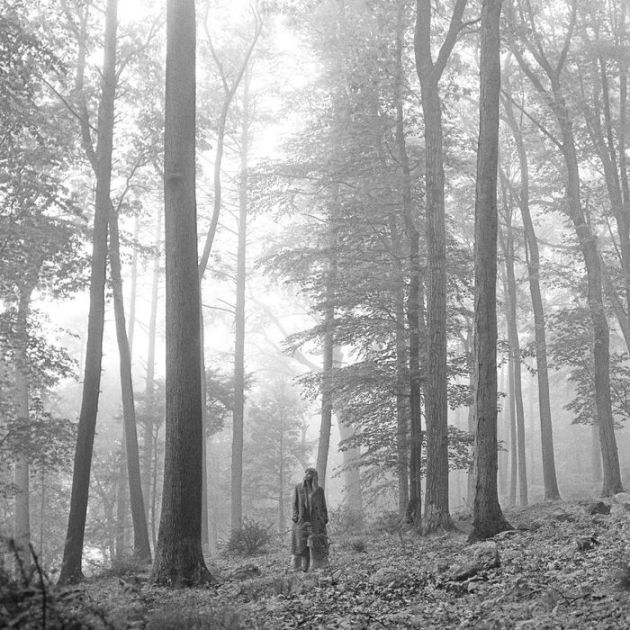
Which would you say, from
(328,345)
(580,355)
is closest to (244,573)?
(328,345)

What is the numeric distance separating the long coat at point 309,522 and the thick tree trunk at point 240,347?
973cm

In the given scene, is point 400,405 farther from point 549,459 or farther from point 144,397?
point 144,397

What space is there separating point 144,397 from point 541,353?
15033 mm

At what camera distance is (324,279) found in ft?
48.3

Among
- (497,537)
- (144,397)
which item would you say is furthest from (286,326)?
(497,537)

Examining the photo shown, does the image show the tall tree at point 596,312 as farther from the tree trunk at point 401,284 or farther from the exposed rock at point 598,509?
the exposed rock at point 598,509

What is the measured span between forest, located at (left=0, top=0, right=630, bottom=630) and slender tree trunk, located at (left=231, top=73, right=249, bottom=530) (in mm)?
110

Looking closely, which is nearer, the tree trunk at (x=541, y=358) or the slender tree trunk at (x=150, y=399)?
the tree trunk at (x=541, y=358)

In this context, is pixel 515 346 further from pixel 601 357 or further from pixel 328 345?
pixel 328 345

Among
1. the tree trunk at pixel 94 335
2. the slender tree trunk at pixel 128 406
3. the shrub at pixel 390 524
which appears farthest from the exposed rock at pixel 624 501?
the slender tree trunk at pixel 128 406

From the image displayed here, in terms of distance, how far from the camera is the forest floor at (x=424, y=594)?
14.1ft

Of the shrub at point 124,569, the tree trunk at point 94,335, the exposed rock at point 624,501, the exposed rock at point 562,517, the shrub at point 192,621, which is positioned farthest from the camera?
the shrub at point 124,569

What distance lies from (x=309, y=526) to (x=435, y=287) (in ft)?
15.5

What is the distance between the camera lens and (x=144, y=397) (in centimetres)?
2566
